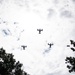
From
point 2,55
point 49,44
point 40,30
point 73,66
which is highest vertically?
point 40,30

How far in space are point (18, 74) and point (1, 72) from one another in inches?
74.8

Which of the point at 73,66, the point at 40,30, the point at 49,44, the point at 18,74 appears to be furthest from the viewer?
the point at 40,30

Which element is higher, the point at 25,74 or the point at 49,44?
the point at 49,44

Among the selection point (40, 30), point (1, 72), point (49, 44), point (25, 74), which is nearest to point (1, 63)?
point (1, 72)

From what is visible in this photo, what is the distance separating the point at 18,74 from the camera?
86.3ft

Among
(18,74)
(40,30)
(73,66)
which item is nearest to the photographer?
(73,66)

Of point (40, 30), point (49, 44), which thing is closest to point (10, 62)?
point (49, 44)

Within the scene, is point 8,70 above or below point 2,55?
below

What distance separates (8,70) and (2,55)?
183cm

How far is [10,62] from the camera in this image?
26.0 meters

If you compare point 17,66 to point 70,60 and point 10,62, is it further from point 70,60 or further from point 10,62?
point 70,60

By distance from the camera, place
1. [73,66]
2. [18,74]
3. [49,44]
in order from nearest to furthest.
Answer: [73,66], [18,74], [49,44]

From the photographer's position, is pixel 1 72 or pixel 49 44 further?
pixel 49 44

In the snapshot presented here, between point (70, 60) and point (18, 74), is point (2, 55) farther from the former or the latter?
point (70, 60)
